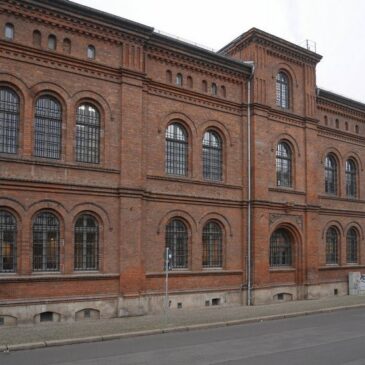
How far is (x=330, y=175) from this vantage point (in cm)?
3131

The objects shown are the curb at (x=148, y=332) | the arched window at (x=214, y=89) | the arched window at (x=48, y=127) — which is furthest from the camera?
the arched window at (x=214, y=89)

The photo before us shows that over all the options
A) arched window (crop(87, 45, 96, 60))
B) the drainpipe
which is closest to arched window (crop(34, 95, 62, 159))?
arched window (crop(87, 45, 96, 60))

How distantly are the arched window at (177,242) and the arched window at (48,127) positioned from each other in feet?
19.5

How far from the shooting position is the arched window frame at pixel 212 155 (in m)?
24.9

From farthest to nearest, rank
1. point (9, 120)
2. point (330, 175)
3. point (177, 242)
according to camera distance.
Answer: point (330, 175) < point (177, 242) < point (9, 120)

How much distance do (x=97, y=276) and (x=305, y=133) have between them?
14025 mm

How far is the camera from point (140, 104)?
22016 millimetres

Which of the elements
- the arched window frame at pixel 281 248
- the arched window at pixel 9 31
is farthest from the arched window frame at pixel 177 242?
the arched window at pixel 9 31

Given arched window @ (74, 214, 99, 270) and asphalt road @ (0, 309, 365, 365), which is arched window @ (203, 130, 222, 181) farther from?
asphalt road @ (0, 309, 365, 365)

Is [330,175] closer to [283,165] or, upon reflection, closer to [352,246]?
[352,246]

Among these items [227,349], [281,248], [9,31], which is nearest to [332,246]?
[281,248]

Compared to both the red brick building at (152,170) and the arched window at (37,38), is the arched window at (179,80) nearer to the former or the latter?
the red brick building at (152,170)

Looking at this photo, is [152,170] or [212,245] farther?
[212,245]

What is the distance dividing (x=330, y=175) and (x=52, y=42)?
58.8ft
